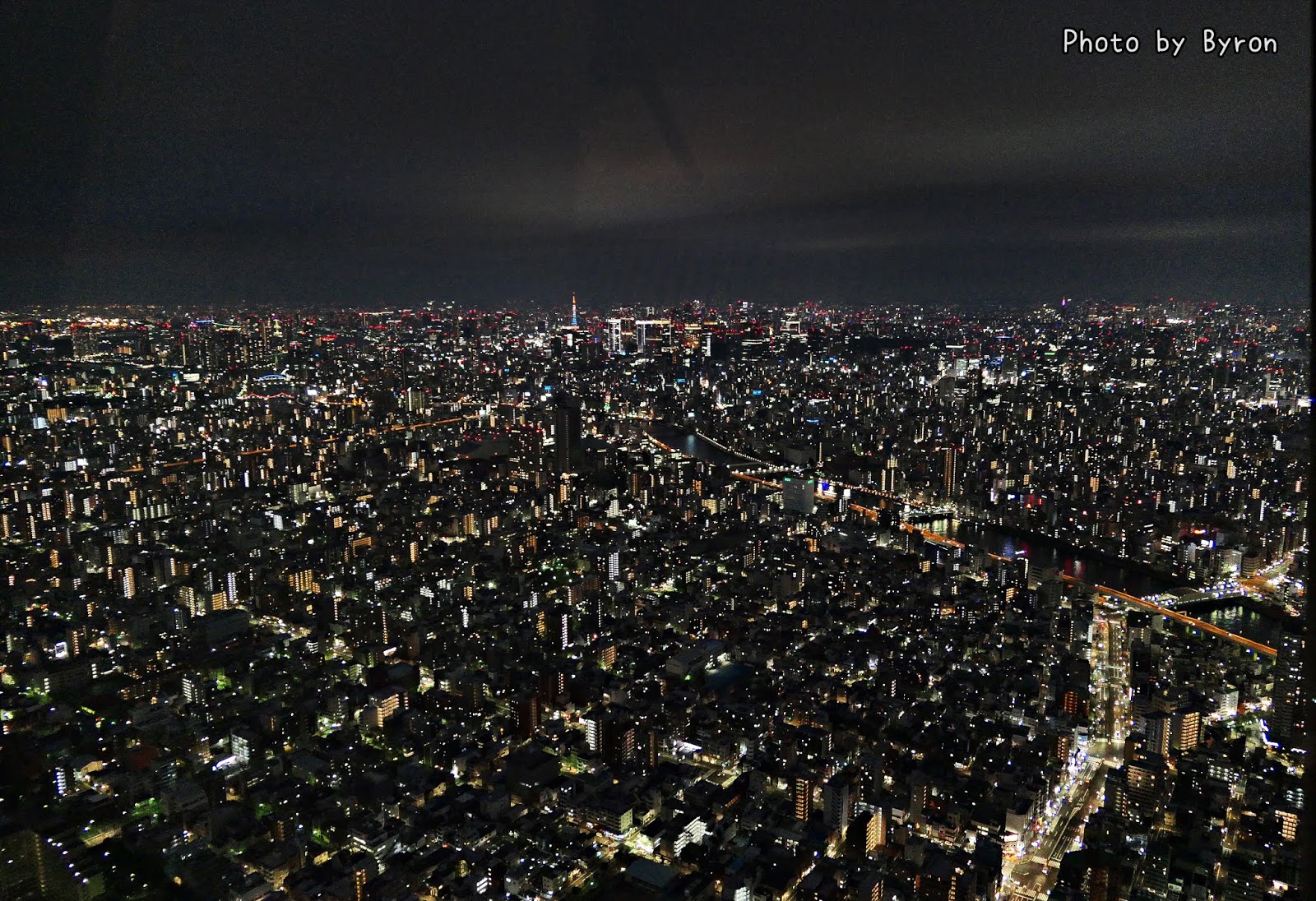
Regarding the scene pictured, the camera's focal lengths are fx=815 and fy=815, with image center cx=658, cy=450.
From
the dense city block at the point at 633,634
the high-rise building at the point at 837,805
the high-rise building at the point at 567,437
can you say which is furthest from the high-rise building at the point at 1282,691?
the high-rise building at the point at 567,437

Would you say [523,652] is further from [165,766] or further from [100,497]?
[100,497]

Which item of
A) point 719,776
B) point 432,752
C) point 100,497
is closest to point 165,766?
point 432,752

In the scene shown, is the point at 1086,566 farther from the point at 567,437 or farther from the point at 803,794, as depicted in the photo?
the point at 567,437

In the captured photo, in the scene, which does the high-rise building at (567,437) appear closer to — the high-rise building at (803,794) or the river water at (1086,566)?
the river water at (1086,566)

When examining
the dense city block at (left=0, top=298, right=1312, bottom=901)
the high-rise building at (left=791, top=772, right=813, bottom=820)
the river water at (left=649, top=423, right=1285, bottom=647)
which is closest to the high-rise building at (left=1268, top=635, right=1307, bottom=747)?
the dense city block at (left=0, top=298, right=1312, bottom=901)

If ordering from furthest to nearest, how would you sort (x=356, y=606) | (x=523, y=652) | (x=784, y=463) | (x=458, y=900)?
(x=784, y=463), (x=356, y=606), (x=523, y=652), (x=458, y=900)

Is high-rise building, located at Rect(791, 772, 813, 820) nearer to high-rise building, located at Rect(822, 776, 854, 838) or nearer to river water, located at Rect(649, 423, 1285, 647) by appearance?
high-rise building, located at Rect(822, 776, 854, 838)

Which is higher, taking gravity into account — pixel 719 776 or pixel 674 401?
pixel 674 401

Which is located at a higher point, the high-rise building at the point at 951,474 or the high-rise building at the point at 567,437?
the high-rise building at the point at 567,437
